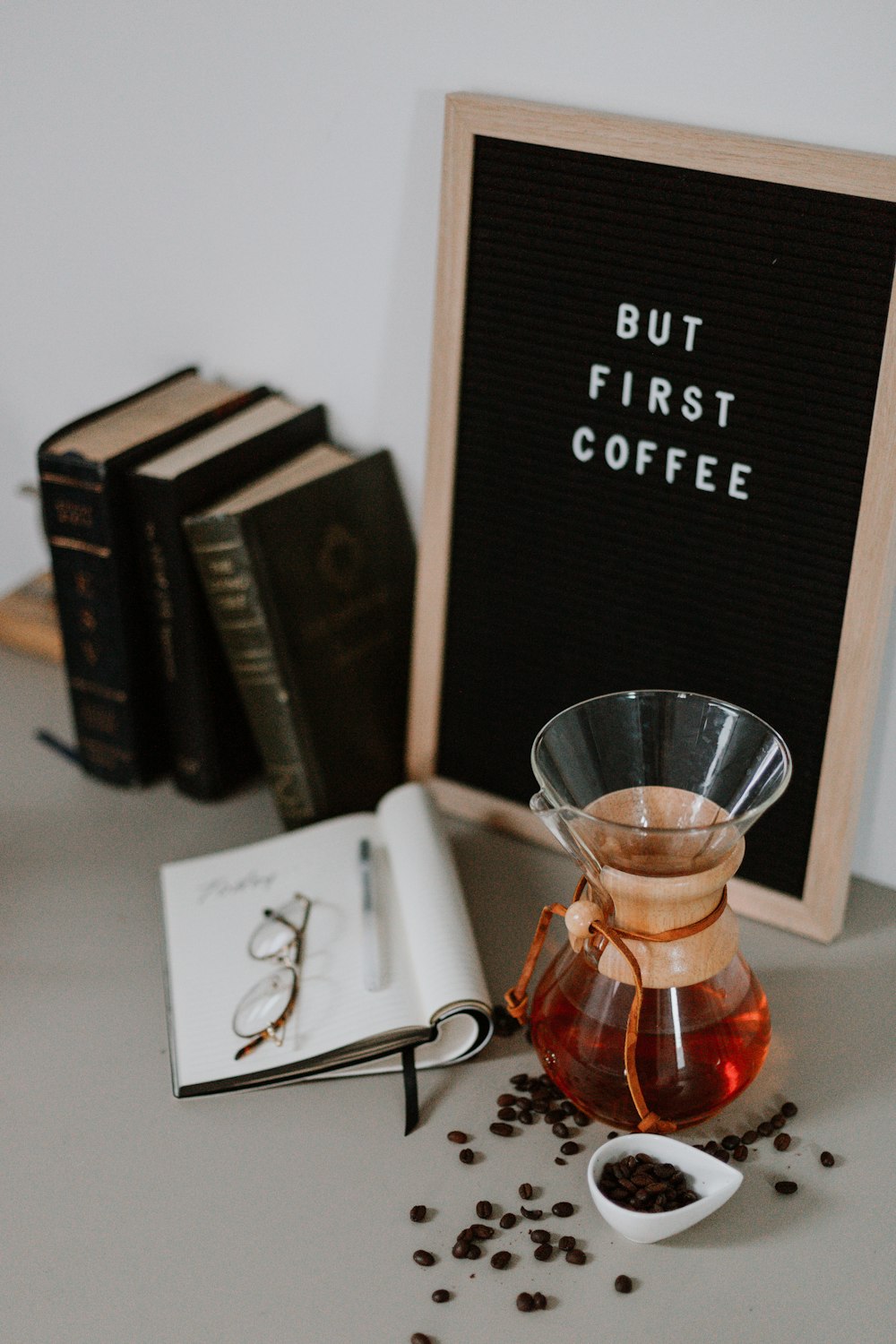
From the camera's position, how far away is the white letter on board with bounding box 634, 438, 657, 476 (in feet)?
3.27

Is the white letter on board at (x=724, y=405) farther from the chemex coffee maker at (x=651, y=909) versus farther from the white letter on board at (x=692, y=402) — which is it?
the chemex coffee maker at (x=651, y=909)

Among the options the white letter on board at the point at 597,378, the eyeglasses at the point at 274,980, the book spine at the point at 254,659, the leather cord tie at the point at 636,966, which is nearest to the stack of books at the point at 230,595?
the book spine at the point at 254,659

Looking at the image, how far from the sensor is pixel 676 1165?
0.82 metres

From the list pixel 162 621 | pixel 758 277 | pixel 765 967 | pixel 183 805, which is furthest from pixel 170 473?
pixel 765 967

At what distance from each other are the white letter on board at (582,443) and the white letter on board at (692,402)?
0.08 m

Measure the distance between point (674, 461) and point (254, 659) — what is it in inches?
14.9

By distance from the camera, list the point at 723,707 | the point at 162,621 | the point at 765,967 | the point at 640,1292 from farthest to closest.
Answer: the point at 162,621
the point at 765,967
the point at 723,707
the point at 640,1292

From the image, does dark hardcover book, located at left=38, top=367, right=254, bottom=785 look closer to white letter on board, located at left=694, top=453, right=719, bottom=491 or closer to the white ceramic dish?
white letter on board, located at left=694, top=453, right=719, bottom=491

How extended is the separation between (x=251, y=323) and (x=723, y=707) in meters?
0.62

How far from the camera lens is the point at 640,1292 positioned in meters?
0.78

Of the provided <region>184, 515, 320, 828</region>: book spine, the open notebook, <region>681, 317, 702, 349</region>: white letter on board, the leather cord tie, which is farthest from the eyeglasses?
<region>681, 317, 702, 349</region>: white letter on board

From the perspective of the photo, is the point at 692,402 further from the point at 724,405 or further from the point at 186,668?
the point at 186,668

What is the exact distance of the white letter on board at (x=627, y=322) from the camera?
3.17 ft

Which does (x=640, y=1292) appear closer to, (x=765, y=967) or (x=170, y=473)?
(x=765, y=967)
